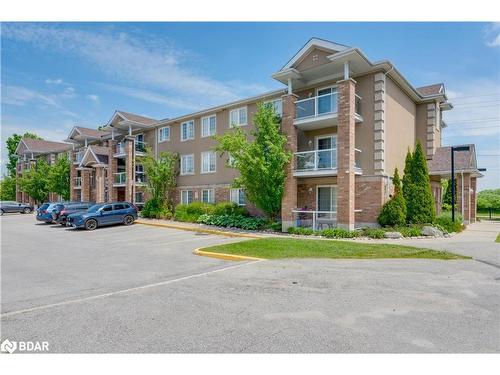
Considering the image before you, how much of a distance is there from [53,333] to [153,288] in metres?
2.53

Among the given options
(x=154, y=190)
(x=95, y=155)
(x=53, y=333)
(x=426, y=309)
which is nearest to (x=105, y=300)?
(x=53, y=333)

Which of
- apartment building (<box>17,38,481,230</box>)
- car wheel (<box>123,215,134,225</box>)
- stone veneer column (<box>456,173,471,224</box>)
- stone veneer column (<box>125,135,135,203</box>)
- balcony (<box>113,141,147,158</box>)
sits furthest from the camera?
balcony (<box>113,141,147,158</box>)

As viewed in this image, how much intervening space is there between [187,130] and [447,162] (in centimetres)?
1989

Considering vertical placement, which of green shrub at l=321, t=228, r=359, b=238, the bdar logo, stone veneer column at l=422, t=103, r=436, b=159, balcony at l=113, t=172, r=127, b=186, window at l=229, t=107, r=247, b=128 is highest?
window at l=229, t=107, r=247, b=128

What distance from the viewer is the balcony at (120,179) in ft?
100

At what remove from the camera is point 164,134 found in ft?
94.3

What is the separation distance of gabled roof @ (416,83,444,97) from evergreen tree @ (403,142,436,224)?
250 inches

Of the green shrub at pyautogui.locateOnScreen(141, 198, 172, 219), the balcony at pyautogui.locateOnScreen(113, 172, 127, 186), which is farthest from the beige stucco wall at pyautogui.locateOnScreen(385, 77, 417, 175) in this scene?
the balcony at pyautogui.locateOnScreen(113, 172, 127, 186)

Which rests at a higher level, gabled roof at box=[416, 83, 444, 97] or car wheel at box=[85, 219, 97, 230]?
gabled roof at box=[416, 83, 444, 97]

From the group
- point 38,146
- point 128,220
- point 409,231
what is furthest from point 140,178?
point 38,146

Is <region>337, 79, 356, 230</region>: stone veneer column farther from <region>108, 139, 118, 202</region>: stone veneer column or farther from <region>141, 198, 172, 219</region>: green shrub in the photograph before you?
<region>108, 139, 118, 202</region>: stone veneer column

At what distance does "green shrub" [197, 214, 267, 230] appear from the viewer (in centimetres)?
1809

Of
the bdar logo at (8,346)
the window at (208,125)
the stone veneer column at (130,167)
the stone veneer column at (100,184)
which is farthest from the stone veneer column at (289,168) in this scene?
the stone veneer column at (100,184)

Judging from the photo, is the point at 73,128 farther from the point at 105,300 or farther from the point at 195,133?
the point at 105,300
